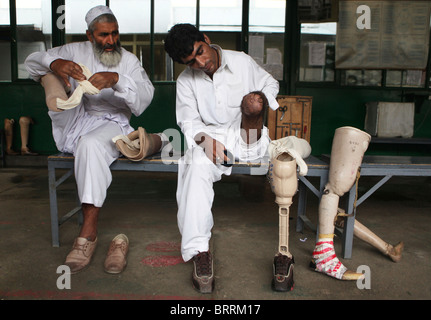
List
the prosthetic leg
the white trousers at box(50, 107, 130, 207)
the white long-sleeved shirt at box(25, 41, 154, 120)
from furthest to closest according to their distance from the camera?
the white long-sleeved shirt at box(25, 41, 154, 120)
the white trousers at box(50, 107, 130, 207)
the prosthetic leg

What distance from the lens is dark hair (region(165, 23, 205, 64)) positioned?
2174 millimetres

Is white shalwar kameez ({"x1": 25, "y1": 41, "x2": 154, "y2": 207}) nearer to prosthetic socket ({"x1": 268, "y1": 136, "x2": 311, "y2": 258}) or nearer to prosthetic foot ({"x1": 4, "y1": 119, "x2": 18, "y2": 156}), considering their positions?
prosthetic socket ({"x1": 268, "y1": 136, "x2": 311, "y2": 258})

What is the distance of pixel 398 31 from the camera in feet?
17.3

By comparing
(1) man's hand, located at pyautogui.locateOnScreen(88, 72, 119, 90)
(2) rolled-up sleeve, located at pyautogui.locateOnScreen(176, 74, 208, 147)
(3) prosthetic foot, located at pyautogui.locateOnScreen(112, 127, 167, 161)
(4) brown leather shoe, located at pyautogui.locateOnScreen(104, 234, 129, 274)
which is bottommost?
(4) brown leather shoe, located at pyautogui.locateOnScreen(104, 234, 129, 274)

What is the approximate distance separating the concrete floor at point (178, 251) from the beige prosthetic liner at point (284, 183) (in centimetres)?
27

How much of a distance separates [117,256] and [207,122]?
1.01m

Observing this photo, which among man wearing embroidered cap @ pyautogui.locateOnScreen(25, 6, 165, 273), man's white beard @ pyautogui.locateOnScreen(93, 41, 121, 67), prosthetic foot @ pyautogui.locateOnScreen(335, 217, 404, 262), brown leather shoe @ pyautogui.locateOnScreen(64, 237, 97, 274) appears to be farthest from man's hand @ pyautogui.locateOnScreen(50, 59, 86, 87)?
prosthetic foot @ pyautogui.locateOnScreen(335, 217, 404, 262)

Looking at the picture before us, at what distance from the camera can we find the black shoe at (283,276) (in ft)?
→ 6.39

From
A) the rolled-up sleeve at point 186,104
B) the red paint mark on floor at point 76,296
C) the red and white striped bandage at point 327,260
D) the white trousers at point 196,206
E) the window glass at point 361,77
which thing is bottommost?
the red paint mark on floor at point 76,296

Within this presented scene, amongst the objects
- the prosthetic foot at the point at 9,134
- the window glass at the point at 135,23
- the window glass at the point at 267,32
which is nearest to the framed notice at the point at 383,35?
the window glass at the point at 267,32

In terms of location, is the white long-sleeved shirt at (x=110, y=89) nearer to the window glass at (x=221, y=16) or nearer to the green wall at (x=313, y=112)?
the green wall at (x=313, y=112)

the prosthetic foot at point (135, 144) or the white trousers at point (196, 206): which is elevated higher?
the prosthetic foot at point (135, 144)

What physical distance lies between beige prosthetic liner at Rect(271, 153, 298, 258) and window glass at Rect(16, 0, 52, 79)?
469cm
